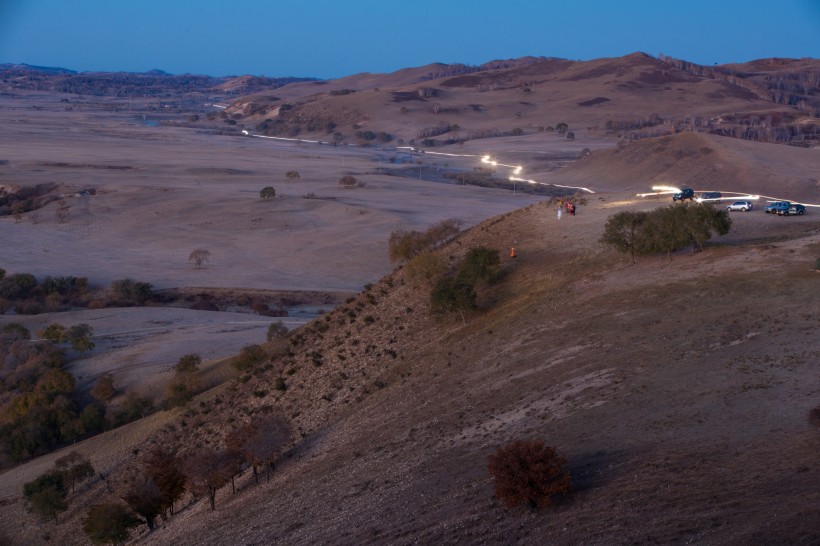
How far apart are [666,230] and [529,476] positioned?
15.4 metres

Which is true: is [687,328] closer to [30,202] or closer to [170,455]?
[170,455]

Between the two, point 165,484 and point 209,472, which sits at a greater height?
point 209,472

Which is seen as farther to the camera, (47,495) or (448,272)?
(448,272)

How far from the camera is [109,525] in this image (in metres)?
16.8

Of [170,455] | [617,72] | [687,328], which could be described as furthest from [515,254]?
[617,72]

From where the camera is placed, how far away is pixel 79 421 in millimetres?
24422

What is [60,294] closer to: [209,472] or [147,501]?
[147,501]

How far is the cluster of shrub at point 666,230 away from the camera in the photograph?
25297 millimetres

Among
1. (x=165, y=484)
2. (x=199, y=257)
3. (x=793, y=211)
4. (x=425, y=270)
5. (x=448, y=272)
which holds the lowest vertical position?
(x=165, y=484)

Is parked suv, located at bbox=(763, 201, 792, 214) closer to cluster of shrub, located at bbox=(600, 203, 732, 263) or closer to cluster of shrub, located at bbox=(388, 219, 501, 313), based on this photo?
cluster of shrub, located at bbox=(600, 203, 732, 263)

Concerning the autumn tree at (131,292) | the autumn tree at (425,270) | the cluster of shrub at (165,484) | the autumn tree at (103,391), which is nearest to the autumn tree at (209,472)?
the cluster of shrub at (165,484)

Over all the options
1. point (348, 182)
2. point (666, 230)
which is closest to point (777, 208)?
point (666, 230)

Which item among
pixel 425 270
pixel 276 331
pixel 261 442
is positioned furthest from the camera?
pixel 276 331

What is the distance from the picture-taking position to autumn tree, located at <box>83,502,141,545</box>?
16781 millimetres
